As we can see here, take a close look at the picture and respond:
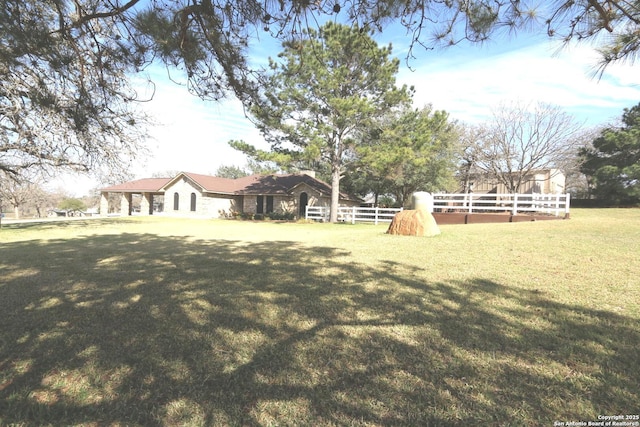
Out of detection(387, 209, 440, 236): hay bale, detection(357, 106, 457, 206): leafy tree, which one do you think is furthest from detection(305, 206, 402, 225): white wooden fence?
detection(387, 209, 440, 236): hay bale

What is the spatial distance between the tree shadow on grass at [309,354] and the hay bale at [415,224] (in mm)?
5180

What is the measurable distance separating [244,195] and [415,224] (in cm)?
2177

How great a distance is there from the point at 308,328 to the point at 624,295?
4.08m

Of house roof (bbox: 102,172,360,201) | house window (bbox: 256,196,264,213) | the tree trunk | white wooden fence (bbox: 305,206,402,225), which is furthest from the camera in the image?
house window (bbox: 256,196,264,213)

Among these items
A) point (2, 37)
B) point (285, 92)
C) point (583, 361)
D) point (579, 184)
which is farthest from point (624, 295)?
point (579, 184)

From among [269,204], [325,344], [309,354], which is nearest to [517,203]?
[325,344]

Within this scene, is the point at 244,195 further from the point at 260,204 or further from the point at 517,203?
the point at 517,203

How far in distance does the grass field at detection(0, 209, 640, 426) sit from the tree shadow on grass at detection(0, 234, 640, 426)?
15 mm

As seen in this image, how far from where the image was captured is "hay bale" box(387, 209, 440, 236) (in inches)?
399

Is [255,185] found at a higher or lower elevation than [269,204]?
higher

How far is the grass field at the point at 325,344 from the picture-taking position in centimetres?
223

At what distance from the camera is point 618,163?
69.4 feet

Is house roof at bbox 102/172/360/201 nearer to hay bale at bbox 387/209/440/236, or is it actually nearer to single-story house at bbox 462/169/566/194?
single-story house at bbox 462/169/566/194

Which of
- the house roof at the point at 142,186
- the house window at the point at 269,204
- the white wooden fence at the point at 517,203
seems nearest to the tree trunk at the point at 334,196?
the white wooden fence at the point at 517,203
